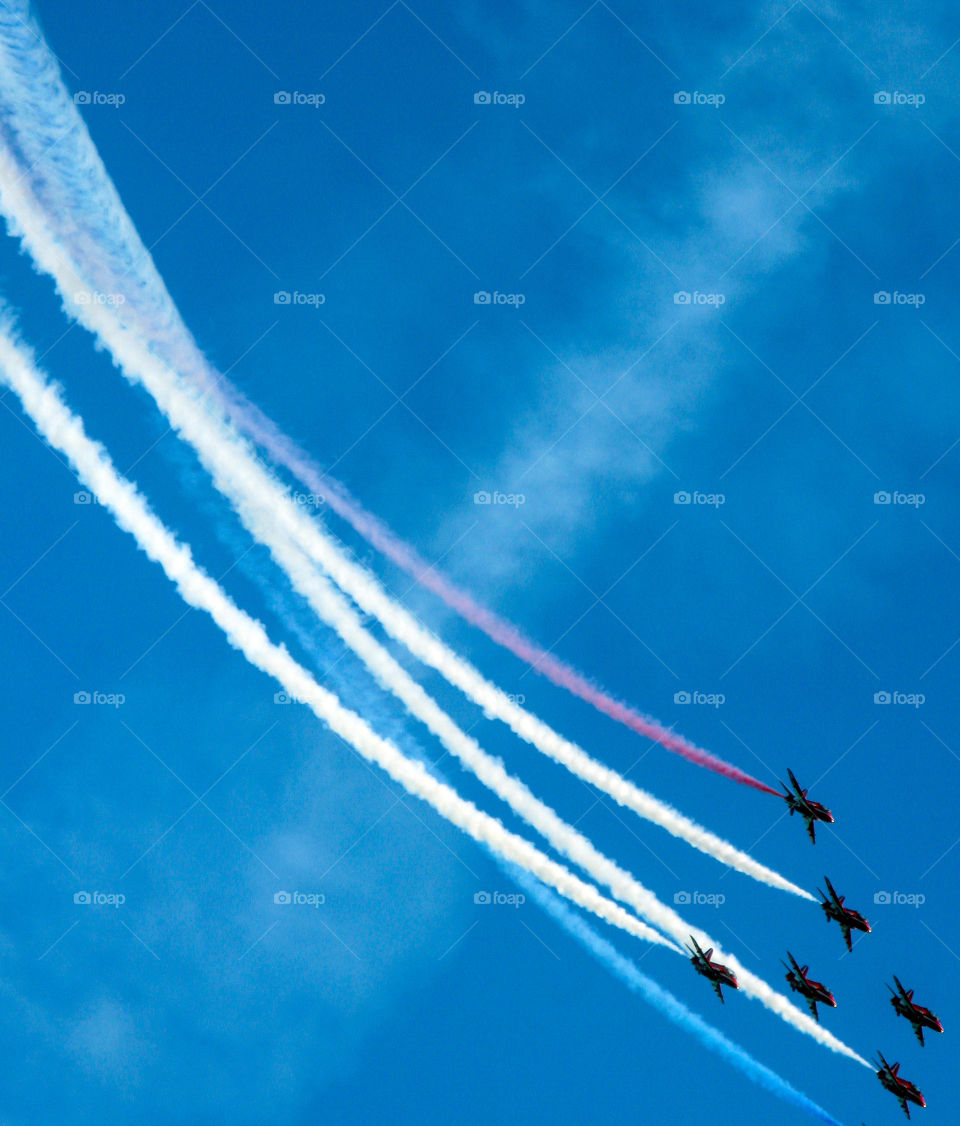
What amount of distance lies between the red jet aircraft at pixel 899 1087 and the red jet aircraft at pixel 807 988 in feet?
12.2

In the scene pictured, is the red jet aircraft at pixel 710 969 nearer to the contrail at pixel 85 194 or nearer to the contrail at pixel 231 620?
the contrail at pixel 231 620

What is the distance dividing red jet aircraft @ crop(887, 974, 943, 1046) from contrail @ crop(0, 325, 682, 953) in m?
15.1

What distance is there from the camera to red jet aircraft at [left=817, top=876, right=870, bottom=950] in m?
55.8

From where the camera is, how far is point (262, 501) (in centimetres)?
4641

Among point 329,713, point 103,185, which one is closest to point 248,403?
point 103,185

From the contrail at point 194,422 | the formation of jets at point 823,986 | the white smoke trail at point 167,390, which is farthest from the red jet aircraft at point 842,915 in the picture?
the white smoke trail at point 167,390

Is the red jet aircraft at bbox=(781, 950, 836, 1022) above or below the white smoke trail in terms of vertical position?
below

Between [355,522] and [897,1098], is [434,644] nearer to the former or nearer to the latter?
[355,522]

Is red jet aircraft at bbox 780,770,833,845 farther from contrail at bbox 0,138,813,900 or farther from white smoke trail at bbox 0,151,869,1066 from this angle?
white smoke trail at bbox 0,151,869,1066

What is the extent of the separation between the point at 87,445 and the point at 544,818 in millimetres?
22522

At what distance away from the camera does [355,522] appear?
159ft

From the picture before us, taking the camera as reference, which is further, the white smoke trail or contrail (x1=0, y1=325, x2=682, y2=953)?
contrail (x1=0, y1=325, x2=682, y2=953)

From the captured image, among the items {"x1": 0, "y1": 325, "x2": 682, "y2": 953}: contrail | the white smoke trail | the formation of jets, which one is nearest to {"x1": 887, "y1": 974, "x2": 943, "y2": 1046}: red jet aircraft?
the formation of jets

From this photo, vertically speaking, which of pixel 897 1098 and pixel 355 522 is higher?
pixel 355 522
